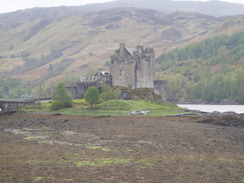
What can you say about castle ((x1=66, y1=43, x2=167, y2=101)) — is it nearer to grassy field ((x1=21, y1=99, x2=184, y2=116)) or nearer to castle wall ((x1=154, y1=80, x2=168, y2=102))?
castle wall ((x1=154, y1=80, x2=168, y2=102))

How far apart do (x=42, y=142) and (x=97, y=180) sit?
1704 cm

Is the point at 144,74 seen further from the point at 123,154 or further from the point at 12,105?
the point at 123,154

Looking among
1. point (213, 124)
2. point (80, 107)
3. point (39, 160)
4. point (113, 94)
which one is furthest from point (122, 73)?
point (39, 160)

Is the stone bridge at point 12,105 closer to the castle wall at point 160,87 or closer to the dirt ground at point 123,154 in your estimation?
the castle wall at point 160,87

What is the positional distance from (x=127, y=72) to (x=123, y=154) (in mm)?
69013

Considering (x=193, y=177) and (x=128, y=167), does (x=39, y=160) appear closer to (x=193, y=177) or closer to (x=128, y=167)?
(x=128, y=167)

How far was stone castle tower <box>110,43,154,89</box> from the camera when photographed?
345ft

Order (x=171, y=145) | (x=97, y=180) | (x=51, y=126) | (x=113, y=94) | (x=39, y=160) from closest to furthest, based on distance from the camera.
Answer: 1. (x=97, y=180)
2. (x=39, y=160)
3. (x=171, y=145)
4. (x=51, y=126)
5. (x=113, y=94)

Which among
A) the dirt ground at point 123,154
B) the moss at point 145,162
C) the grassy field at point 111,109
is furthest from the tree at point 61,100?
the moss at point 145,162

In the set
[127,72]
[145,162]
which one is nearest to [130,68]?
[127,72]

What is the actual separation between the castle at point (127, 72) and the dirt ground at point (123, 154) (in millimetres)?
43299

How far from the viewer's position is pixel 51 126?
203ft

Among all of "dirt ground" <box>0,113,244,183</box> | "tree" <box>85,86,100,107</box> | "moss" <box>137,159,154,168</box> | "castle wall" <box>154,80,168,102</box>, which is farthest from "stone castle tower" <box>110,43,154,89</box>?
"moss" <box>137,159,154,168</box>

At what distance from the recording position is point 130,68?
104875mm
